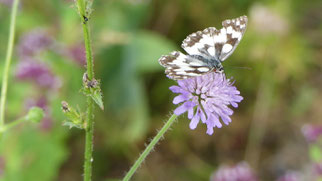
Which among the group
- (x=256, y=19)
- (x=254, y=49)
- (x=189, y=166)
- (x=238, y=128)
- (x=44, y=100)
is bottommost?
(x=189, y=166)

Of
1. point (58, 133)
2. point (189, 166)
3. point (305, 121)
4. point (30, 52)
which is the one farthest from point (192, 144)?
point (30, 52)

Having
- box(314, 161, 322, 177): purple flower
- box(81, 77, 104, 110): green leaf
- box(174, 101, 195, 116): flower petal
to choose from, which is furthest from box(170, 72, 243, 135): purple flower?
box(314, 161, 322, 177): purple flower

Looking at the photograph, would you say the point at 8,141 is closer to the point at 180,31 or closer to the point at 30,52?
the point at 30,52

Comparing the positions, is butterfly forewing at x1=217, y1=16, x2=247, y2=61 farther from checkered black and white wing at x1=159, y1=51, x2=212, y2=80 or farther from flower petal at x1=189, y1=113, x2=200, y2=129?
Result: flower petal at x1=189, y1=113, x2=200, y2=129

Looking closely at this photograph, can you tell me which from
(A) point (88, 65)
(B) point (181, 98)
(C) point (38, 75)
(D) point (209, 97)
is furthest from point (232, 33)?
(C) point (38, 75)

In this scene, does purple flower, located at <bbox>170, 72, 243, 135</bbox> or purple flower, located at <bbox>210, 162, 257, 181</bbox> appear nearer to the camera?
purple flower, located at <bbox>170, 72, 243, 135</bbox>

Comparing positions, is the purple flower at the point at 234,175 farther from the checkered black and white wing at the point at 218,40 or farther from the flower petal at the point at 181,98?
the flower petal at the point at 181,98
